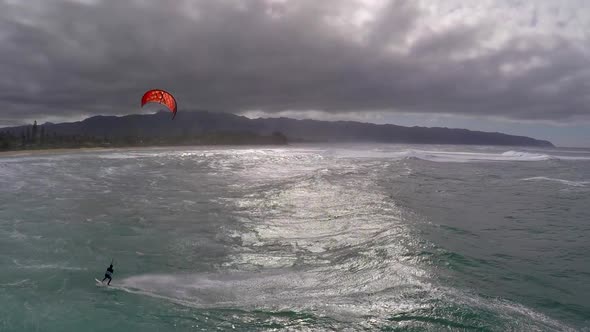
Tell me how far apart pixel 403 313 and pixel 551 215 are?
1050 cm

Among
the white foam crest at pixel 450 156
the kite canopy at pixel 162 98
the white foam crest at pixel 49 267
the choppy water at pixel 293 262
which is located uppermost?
the kite canopy at pixel 162 98

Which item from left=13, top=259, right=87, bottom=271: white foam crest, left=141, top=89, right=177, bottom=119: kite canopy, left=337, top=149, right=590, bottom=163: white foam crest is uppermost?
left=141, top=89, right=177, bottom=119: kite canopy

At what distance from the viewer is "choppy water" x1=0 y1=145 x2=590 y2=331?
5.62 meters

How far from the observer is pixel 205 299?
6.21 meters

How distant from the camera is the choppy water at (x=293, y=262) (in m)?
5.62

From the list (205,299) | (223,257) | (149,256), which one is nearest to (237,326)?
(205,299)

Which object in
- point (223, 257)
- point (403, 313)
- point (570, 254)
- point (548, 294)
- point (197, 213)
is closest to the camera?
point (403, 313)

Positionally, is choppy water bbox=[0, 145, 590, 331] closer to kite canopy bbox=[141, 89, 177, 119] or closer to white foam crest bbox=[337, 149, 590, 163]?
kite canopy bbox=[141, 89, 177, 119]

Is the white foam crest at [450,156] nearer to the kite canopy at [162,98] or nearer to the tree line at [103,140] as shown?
the kite canopy at [162,98]

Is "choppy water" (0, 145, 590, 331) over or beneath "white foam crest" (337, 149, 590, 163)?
beneath

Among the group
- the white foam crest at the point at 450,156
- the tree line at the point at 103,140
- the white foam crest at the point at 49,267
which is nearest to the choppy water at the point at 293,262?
the white foam crest at the point at 49,267

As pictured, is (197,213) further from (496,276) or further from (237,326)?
(496,276)

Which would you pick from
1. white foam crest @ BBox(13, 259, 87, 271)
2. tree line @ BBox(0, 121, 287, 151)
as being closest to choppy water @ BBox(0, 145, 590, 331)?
white foam crest @ BBox(13, 259, 87, 271)

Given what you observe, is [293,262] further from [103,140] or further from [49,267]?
[103,140]
